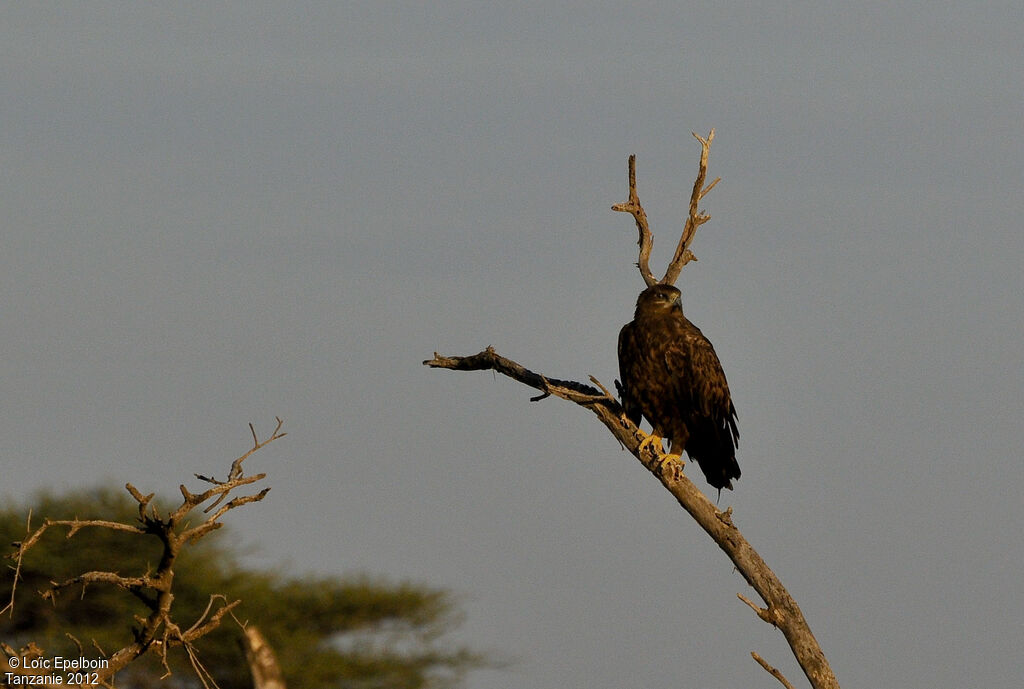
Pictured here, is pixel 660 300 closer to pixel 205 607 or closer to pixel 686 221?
pixel 686 221

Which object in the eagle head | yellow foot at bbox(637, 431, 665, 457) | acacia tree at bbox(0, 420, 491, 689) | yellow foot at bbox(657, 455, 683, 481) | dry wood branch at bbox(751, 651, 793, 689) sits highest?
acacia tree at bbox(0, 420, 491, 689)

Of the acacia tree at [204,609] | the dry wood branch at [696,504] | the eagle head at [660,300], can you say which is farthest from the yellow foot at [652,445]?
the acacia tree at [204,609]

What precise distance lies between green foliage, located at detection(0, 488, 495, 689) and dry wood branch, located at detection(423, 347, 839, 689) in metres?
9.59

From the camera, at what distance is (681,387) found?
835cm

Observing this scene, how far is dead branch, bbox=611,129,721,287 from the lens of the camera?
866 centimetres

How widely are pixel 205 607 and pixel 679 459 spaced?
11.3 metres

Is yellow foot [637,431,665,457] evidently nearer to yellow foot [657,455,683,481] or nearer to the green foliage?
yellow foot [657,455,683,481]

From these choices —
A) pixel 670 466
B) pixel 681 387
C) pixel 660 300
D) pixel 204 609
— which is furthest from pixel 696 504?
pixel 204 609

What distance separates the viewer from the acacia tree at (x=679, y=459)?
7.51 meters

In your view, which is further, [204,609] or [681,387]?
[204,609]

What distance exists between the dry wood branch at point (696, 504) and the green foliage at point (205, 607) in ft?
31.4

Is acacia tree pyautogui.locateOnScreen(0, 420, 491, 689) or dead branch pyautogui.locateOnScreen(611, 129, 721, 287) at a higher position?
acacia tree pyautogui.locateOnScreen(0, 420, 491, 689)

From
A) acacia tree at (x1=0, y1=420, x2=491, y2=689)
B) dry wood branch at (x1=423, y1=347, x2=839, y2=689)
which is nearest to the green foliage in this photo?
acacia tree at (x1=0, y1=420, x2=491, y2=689)

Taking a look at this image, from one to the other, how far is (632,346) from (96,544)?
1079 centimetres
